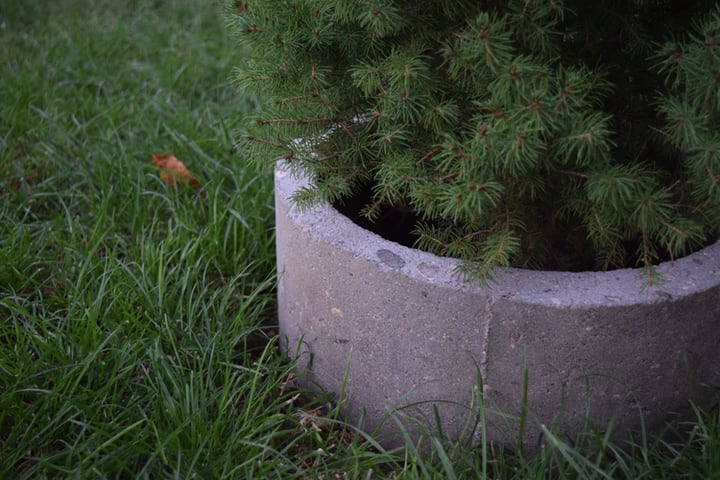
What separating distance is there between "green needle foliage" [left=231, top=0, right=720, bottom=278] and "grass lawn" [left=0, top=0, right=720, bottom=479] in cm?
34

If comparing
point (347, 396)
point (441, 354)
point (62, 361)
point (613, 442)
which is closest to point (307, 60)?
point (441, 354)

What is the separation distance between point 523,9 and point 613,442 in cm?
98

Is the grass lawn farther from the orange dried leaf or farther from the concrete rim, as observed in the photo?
the concrete rim

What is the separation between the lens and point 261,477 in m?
1.61

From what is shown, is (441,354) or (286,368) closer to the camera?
(441,354)

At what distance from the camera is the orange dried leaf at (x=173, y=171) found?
2662 mm

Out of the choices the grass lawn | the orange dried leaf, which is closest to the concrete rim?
the grass lawn

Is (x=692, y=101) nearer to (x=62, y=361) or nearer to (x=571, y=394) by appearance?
(x=571, y=394)

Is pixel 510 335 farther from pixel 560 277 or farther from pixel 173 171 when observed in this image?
pixel 173 171

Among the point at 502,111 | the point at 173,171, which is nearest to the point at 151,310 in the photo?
the point at 173,171

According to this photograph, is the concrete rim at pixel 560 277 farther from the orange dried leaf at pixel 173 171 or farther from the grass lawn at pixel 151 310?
the orange dried leaf at pixel 173 171

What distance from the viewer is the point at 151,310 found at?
2.07 metres

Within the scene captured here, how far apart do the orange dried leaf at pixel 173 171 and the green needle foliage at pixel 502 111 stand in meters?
1.02

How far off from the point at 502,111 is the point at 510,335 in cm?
48
